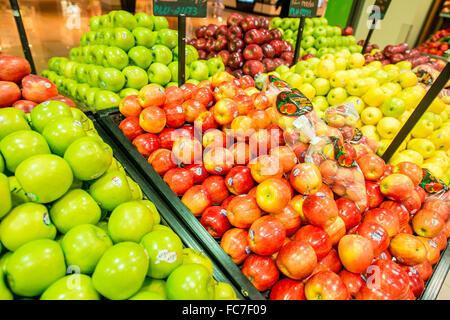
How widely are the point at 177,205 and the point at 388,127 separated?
73.9 inches

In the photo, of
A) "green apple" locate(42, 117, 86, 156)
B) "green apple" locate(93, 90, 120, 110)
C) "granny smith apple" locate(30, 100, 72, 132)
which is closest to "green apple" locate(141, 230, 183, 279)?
"green apple" locate(42, 117, 86, 156)

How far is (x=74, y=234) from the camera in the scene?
2.91 feet

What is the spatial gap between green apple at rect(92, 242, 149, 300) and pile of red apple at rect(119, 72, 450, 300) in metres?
0.57

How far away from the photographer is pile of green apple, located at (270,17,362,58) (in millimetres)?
3986

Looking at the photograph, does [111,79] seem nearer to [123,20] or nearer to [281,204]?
[123,20]

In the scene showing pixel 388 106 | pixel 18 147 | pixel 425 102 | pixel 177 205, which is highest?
pixel 425 102

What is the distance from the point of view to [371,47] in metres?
4.54

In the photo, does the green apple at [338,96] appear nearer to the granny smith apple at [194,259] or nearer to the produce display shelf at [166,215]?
the produce display shelf at [166,215]

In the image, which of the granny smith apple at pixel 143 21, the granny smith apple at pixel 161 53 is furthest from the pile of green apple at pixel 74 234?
the granny smith apple at pixel 143 21

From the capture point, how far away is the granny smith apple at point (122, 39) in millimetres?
2262

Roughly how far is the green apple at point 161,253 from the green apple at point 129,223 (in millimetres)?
38

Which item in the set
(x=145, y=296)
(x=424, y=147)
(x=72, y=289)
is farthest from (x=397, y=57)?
(x=72, y=289)

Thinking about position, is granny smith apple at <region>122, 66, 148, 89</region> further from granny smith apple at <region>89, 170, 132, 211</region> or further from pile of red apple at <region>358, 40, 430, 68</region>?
pile of red apple at <region>358, 40, 430, 68</region>

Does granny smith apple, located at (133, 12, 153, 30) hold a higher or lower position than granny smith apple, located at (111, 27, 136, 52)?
higher
